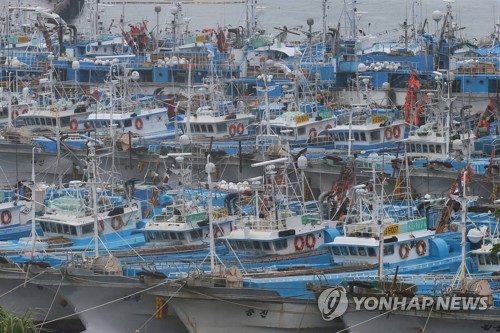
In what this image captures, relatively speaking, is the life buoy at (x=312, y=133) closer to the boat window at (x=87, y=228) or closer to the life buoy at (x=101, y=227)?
the life buoy at (x=101, y=227)

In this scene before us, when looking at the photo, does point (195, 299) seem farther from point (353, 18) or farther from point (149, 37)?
point (149, 37)

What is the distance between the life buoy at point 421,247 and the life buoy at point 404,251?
1.38ft

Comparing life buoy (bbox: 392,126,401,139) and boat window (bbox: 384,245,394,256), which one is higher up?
life buoy (bbox: 392,126,401,139)

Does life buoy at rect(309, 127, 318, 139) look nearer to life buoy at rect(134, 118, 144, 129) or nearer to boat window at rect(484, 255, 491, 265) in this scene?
life buoy at rect(134, 118, 144, 129)

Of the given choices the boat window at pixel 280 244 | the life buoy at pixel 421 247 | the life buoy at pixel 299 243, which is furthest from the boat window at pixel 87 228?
the life buoy at pixel 421 247

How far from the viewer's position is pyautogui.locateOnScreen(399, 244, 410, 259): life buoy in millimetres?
44250

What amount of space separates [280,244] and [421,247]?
3582mm

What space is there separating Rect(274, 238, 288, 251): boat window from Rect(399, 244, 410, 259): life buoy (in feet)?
9.88

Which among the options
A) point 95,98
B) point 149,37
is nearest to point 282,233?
point 95,98

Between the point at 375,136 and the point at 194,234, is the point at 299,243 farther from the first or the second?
the point at 375,136

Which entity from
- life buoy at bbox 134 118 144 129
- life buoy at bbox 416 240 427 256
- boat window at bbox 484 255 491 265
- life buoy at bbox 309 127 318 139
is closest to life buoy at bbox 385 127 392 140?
life buoy at bbox 309 127 318 139

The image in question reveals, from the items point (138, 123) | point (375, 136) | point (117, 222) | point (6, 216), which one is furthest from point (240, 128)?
point (117, 222)

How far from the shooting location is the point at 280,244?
45.1m

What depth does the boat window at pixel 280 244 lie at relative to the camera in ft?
148
